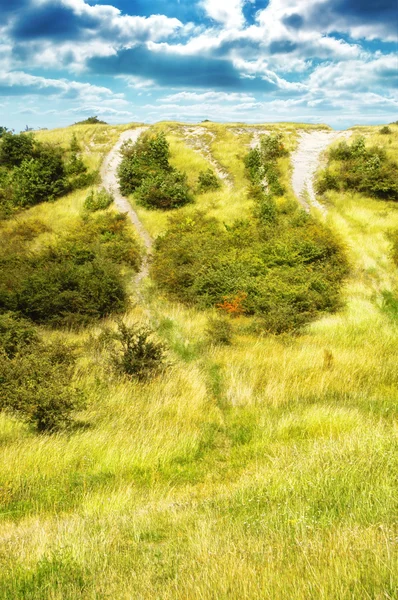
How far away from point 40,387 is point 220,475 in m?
3.71

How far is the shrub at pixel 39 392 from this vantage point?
744 centimetres

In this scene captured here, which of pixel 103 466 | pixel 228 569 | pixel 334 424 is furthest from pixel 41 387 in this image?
pixel 228 569

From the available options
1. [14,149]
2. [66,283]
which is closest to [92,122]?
[14,149]

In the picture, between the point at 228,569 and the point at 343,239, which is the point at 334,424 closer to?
the point at 228,569

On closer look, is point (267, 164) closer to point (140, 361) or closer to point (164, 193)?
point (164, 193)

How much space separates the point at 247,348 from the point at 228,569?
29.1 feet

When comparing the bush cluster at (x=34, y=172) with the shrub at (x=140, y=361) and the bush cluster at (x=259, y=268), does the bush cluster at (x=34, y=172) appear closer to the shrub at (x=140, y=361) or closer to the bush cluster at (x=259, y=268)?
the bush cluster at (x=259, y=268)

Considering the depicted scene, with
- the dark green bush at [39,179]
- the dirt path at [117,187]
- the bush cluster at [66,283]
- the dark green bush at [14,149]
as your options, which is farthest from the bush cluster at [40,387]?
the dark green bush at [14,149]

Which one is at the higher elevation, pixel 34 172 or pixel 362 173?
pixel 34 172

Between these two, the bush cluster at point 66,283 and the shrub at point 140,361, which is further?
the bush cluster at point 66,283

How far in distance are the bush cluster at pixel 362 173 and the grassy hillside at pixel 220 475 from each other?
13611mm

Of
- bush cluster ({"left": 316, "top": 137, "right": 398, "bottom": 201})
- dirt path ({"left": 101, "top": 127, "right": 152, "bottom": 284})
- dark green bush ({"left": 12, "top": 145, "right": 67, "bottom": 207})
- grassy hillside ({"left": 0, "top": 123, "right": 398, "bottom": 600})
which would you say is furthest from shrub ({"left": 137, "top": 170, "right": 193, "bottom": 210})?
grassy hillside ({"left": 0, "top": 123, "right": 398, "bottom": 600})

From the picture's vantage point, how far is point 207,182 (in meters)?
28.5

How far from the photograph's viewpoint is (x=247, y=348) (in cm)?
1173
